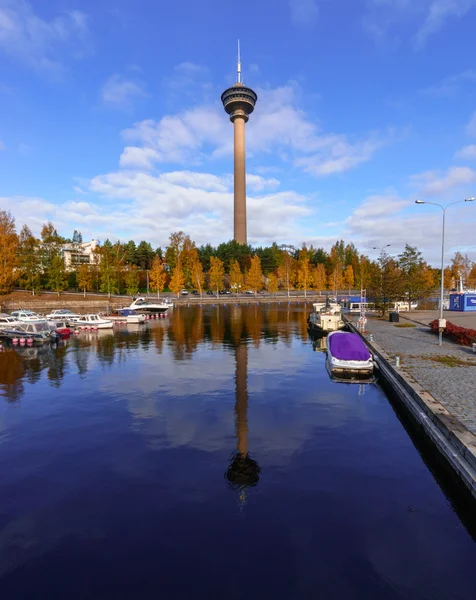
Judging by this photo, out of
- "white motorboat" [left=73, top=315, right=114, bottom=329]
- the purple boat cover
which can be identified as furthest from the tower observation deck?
the purple boat cover

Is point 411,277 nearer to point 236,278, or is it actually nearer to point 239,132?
point 236,278

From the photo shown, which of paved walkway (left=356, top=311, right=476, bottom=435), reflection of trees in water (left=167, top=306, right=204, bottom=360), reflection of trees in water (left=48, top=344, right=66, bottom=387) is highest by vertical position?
paved walkway (left=356, top=311, right=476, bottom=435)

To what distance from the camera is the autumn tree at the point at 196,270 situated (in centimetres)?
11606

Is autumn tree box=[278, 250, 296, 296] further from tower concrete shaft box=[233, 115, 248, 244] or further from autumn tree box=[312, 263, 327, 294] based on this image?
tower concrete shaft box=[233, 115, 248, 244]

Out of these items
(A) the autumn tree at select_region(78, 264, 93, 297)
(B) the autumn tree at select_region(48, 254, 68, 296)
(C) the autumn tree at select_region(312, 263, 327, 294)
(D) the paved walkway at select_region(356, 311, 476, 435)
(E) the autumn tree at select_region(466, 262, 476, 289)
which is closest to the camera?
(D) the paved walkway at select_region(356, 311, 476, 435)

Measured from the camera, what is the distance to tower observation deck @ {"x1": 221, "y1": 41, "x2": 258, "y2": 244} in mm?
160125

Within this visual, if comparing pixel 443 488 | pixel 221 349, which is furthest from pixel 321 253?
pixel 443 488

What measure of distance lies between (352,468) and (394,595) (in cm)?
538

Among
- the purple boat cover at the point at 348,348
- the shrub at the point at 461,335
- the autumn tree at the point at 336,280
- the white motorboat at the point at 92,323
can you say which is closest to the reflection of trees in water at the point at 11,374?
the white motorboat at the point at 92,323

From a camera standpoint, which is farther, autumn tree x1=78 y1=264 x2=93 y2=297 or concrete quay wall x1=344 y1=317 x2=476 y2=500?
autumn tree x1=78 y1=264 x2=93 y2=297

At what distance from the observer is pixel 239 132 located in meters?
166

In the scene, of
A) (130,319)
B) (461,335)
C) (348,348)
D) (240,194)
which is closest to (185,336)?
(130,319)

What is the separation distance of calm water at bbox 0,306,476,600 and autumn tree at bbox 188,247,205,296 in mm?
93807

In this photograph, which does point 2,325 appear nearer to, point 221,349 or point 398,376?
point 221,349
